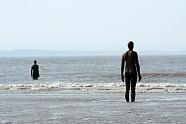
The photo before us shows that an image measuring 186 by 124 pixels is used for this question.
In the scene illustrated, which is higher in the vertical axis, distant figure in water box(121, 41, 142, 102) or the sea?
distant figure in water box(121, 41, 142, 102)

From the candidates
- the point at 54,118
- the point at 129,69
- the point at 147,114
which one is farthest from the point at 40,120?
the point at 129,69

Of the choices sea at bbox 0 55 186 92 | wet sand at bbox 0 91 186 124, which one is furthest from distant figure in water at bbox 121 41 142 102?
sea at bbox 0 55 186 92

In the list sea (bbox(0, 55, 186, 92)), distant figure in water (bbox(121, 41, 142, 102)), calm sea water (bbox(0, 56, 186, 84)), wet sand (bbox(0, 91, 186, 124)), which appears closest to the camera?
wet sand (bbox(0, 91, 186, 124))

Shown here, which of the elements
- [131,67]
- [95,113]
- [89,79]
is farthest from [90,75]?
[95,113]

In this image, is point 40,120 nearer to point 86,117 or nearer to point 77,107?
point 86,117

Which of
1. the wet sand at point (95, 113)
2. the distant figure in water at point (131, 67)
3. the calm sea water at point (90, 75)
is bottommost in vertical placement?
the calm sea water at point (90, 75)

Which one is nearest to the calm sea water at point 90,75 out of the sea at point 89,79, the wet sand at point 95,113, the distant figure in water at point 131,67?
the sea at point 89,79

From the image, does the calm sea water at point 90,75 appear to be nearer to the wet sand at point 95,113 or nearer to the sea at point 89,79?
the sea at point 89,79

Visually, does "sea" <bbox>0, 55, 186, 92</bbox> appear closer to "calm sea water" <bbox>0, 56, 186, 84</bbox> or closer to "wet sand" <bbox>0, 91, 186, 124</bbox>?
"calm sea water" <bbox>0, 56, 186, 84</bbox>

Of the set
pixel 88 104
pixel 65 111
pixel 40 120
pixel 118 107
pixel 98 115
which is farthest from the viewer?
pixel 88 104

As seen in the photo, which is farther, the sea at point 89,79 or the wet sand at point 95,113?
the sea at point 89,79

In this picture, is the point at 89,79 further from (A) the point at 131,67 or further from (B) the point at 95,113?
(B) the point at 95,113

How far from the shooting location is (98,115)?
496 inches

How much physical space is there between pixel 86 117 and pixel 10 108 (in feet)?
10.6
